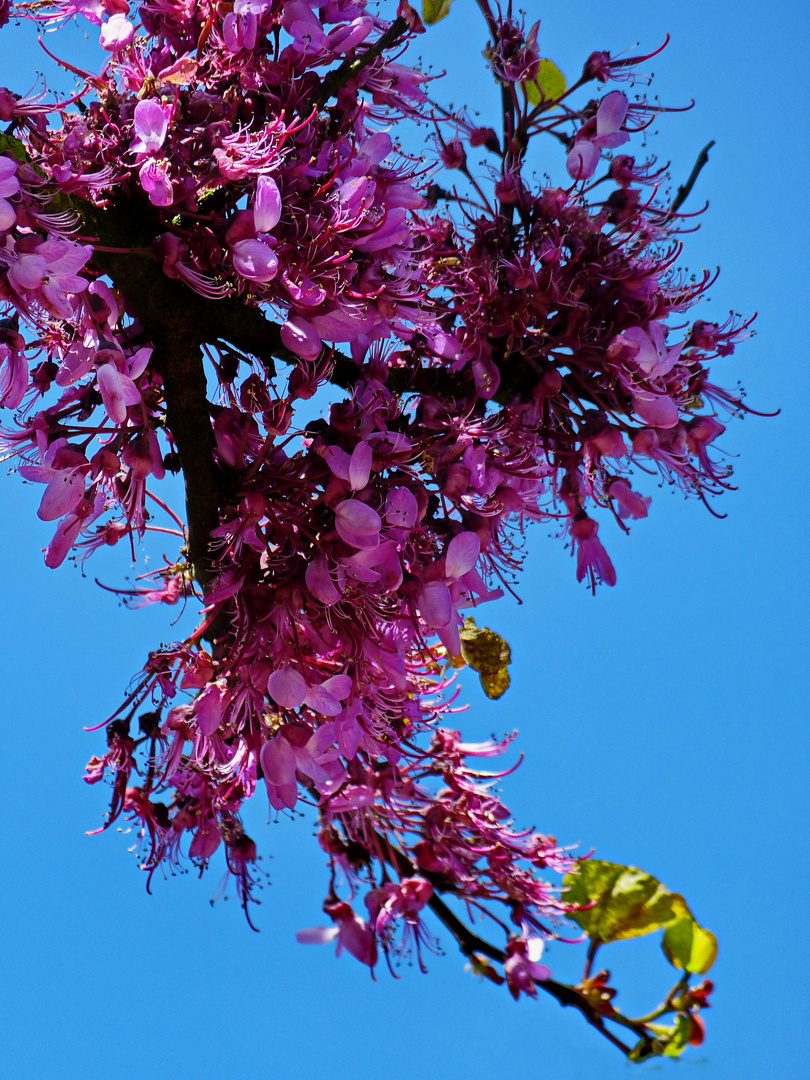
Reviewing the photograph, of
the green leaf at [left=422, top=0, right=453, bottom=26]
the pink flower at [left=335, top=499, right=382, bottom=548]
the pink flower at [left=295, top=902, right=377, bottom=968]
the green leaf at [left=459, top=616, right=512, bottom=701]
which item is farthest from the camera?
the pink flower at [left=295, top=902, right=377, bottom=968]

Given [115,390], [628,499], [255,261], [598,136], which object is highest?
[598,136]

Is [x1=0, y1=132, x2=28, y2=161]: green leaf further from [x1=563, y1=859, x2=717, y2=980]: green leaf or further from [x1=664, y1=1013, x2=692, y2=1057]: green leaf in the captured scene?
[x1=664, y1=1013, x2=692, y2=1057]: green leaf

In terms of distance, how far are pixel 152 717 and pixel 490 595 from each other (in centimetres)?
63

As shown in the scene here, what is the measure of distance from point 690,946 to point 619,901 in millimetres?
176

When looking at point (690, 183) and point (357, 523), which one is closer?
point (357, 523)

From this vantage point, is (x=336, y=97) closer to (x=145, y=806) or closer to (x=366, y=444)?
(x=366, y=444)

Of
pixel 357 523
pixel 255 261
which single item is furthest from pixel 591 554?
pixel 255 261

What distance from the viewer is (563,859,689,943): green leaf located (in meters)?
2.27

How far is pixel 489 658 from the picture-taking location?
2049mm

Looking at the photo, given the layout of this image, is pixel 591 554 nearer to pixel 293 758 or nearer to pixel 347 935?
pixel 293 758

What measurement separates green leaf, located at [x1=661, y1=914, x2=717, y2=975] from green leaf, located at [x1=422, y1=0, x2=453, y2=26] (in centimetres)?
193

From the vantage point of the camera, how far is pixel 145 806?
187 centimetres

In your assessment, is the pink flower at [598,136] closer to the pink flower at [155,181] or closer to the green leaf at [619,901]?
the pink flower at [155,181]

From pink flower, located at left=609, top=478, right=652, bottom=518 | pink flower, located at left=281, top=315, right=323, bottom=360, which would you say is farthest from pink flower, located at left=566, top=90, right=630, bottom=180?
pink flower, located at left=281, top=315, right=323, bottom=360
